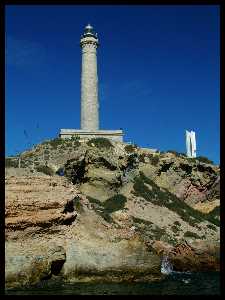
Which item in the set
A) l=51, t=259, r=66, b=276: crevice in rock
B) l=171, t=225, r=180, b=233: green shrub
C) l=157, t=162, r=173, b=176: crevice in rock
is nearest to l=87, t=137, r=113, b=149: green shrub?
l=157, t=162, r=173, b=176: crevice in rock

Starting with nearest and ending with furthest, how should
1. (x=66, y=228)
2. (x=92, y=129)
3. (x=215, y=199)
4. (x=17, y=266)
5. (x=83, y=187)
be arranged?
(x=17, y=266) < (x=66, y=228) < (x=83, y=187) < (x=215, y=199) < (x=92, y=129)

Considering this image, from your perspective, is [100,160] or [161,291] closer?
A: [161,291]

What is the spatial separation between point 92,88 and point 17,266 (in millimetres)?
47180

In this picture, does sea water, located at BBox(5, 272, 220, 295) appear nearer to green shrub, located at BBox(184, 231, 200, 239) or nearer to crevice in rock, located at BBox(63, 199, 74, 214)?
crevice in rock, located at BBox(63, 199, 74, 214)

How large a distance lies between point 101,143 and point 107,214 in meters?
24.2

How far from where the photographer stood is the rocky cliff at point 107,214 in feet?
77.2

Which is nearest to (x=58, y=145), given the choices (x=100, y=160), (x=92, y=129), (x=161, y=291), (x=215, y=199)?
(x=92, y=129)

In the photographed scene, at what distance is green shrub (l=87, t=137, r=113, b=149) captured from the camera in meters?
63.3

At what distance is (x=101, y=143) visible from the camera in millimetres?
63969

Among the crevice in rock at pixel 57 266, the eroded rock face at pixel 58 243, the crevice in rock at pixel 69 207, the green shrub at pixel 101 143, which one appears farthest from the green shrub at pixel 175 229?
the crevice in rock at pixel 57 266

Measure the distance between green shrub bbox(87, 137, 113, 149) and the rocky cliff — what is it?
0.22 metres

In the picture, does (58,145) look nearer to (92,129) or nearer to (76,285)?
(92,129)

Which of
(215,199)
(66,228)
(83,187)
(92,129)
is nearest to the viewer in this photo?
(66,228)

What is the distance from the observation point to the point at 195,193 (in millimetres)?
63312
